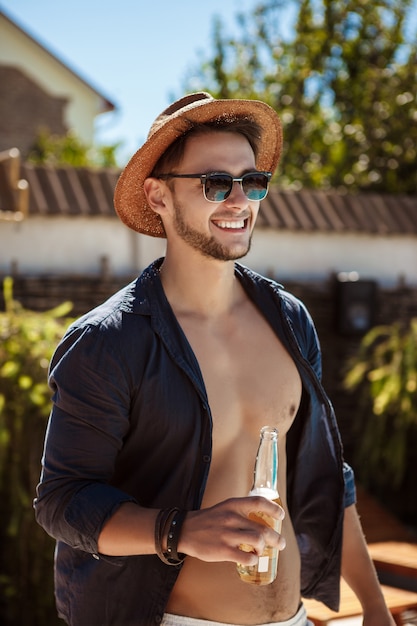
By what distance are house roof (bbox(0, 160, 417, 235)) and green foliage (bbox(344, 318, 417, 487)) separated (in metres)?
1.05

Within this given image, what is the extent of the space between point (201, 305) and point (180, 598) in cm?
74

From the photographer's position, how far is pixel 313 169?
36.8 feet

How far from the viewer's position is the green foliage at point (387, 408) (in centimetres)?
627

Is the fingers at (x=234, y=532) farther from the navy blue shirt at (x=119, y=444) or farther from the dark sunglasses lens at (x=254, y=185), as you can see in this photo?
the dark sunglasses lens at (x=254, y=185)

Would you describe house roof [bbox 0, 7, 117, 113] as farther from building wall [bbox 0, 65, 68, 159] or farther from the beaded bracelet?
the beaded bracelet

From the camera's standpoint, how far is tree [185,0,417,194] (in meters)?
10.2

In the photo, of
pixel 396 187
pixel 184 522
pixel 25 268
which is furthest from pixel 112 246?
pixel 184 522

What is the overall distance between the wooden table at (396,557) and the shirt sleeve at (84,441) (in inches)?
116

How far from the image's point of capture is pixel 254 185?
2.30 m

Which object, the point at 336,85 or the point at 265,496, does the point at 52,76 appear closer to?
the point at 336,85

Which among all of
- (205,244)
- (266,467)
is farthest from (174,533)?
(205,244)

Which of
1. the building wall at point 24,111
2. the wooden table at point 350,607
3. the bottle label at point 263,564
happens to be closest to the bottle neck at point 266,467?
the bottle label at point 263,564

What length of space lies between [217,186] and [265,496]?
2.47ft

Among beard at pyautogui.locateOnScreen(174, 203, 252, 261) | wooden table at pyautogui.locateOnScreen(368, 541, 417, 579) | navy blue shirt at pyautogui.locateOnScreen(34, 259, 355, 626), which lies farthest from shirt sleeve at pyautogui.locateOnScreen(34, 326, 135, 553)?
wooden table at pyautogui.locateOnScreen(368, 541, 417, 579)
